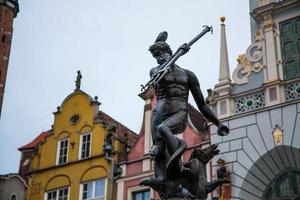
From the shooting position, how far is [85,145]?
24359 millimetres

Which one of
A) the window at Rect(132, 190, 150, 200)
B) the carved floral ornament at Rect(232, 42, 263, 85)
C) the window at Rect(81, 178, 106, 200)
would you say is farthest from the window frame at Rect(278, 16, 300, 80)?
the window at Rect(81, 178, 106, 200)

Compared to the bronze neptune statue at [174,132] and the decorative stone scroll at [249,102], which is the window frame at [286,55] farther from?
the bronze neptune statue at [174,132]

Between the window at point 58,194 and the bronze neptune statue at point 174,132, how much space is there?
16634 mm

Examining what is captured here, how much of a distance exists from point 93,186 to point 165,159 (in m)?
16.0

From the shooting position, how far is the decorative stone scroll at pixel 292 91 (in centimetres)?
1897

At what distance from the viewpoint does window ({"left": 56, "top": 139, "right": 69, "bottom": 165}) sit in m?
24.8

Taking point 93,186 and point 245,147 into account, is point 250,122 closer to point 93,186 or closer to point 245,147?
point 245,147

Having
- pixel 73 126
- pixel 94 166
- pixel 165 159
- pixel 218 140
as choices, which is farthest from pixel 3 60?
pixel 165 159

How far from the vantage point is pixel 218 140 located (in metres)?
20.1

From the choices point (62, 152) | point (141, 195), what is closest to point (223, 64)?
point (141, 195)

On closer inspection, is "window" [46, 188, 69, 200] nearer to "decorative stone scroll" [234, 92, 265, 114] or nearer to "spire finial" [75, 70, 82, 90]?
"spire finial" [75, 70, 82, 90]

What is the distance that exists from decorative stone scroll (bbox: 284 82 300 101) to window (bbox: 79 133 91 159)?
8.76 m

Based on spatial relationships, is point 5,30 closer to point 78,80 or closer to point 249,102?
point 78,80

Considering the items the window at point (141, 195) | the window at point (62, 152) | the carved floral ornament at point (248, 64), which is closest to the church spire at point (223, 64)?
the carved floral ornament at point (248, 64)
